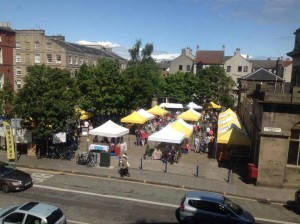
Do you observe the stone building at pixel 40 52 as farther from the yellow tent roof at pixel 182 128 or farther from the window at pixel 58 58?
the yellow tent roof at pixel 182 128

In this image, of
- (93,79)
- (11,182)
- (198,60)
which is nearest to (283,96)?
(11,182)

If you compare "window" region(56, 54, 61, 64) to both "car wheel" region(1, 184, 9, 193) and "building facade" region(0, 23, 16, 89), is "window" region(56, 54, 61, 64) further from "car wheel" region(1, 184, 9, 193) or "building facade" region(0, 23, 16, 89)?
"car wheel" region(1, 184, 9, 193)

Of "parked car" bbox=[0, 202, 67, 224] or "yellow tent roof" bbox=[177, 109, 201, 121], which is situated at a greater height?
"yellow tent roof" bbox=[177, 109, 201, 121]

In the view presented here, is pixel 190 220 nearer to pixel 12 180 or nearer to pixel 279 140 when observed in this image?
pixel 279 140

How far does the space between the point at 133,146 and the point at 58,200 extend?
Result: 45.3 ft

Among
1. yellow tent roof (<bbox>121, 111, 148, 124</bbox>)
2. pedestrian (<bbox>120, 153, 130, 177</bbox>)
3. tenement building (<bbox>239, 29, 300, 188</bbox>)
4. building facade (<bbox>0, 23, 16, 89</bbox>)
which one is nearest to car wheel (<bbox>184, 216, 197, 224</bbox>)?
pedestrian (<bbox>120, 153, 130, 177</bbox>)

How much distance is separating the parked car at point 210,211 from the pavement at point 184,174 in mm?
4987

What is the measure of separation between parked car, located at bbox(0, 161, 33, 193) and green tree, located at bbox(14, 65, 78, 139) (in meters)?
5.25

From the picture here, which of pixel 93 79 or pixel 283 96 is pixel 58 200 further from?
pixel 93 79

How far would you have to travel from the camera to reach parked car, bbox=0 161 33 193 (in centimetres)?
1720

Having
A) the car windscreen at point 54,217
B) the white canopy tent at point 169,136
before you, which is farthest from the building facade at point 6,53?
the car windscreen at point 54,217

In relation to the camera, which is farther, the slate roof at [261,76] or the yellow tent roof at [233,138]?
the slate roof at [261,76]

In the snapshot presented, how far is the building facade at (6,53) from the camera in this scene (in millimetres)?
39344

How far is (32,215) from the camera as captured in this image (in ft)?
39.7
